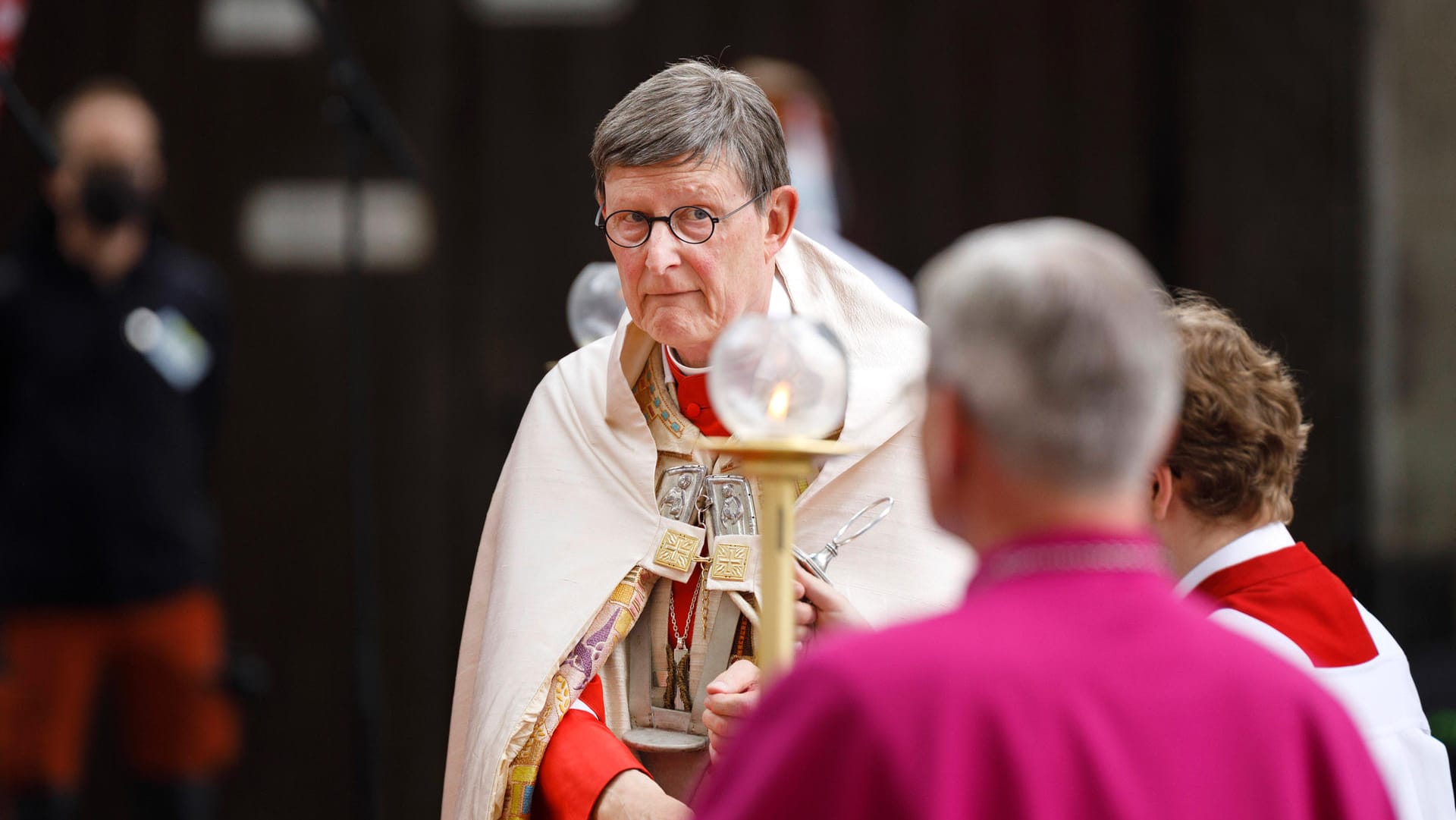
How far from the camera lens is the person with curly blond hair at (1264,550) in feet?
7.26

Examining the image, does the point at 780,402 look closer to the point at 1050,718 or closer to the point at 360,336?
the point at 1050,718

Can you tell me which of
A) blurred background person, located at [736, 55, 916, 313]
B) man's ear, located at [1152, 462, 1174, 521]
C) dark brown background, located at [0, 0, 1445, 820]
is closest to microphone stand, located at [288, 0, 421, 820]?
blurred background person, located at [736, 55, 916, 313]

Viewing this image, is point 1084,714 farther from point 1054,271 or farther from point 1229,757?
point 1054,271

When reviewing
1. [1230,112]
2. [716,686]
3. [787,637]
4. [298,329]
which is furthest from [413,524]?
[787,637]

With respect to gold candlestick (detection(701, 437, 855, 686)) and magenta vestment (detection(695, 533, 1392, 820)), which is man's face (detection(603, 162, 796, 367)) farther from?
magenta vestment (detection(695, 533, 1392, 820))

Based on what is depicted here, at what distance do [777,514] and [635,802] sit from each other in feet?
2.88

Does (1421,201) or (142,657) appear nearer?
(142,657)

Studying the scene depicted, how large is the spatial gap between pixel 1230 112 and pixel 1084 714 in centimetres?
487

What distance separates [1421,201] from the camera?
566 centimetres

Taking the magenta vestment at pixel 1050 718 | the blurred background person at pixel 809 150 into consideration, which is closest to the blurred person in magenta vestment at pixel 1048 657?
the magenta vestment at pixel 1050 718

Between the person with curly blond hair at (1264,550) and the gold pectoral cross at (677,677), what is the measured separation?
0.77m

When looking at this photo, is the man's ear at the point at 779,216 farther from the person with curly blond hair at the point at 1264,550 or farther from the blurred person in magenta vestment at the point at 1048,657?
the blurred person in magenta vestment at the point at 1048,657

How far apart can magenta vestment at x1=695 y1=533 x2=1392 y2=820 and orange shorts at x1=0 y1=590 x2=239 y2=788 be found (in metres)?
4.18

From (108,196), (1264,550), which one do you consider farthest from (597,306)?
(108,196)
